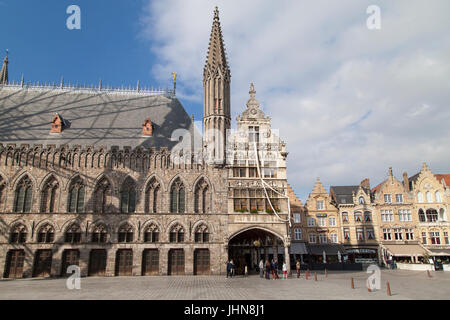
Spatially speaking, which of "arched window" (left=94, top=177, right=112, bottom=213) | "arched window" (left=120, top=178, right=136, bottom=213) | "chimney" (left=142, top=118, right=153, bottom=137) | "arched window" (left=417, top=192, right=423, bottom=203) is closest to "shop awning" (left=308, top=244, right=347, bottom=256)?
"arched window" (left=417, top=192, right=423, bottom=203)

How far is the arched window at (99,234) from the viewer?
27234 millimetres

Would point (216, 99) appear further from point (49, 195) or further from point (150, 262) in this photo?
point (49, 195)

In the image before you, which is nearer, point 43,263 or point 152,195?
point 43,263

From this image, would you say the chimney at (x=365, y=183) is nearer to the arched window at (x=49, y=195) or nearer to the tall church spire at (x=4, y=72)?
the arched window at (x=49, y=195)

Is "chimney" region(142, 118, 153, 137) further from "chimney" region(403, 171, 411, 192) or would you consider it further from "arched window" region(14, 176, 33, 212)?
"chimney" region(403, 171, 411, 192)

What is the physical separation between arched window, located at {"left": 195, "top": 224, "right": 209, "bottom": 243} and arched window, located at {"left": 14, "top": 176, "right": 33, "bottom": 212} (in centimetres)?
1468

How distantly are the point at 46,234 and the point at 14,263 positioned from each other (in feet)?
11.1

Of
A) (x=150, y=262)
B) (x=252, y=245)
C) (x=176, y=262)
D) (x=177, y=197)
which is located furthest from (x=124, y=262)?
(x=252, y=245)

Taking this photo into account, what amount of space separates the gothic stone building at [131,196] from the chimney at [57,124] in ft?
0.30

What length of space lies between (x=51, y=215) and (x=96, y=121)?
10.1 m

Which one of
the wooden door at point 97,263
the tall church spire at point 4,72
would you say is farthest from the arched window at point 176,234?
the tall church spire at point 4,72

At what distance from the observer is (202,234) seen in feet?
92.6

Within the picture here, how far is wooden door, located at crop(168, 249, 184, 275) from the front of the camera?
90.1 ft
